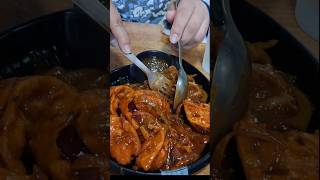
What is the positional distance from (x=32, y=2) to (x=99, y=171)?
23cm

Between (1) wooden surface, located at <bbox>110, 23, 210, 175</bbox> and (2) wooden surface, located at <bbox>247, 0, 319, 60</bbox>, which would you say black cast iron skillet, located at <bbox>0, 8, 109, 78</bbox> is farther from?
(2) wooden surface, located at <bbox>247, 0, 319, 60</bbox>

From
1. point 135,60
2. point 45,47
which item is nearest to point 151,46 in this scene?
point 135,60

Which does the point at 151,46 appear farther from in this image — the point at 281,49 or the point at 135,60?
the point at 281,49

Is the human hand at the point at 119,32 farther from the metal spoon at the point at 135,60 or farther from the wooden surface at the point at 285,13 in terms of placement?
the wooden surface at the point at 285,13

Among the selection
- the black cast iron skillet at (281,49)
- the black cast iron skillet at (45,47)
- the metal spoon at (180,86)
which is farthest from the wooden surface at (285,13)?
the black cast iron skillet at (45,47)

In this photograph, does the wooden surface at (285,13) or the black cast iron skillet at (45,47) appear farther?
the black cast iron skillet at (45,47)

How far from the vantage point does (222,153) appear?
0.48 m

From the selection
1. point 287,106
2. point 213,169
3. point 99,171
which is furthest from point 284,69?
point 99,171

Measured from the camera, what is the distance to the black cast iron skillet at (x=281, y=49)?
43cm

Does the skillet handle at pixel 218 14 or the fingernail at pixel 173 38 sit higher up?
the skillet handle at pixel 218 14

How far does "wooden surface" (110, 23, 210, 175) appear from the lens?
0.51 metres

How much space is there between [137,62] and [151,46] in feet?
0.08

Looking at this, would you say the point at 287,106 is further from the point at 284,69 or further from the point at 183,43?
the point at 183,43

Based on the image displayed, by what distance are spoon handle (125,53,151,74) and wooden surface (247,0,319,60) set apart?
0.47 ft
